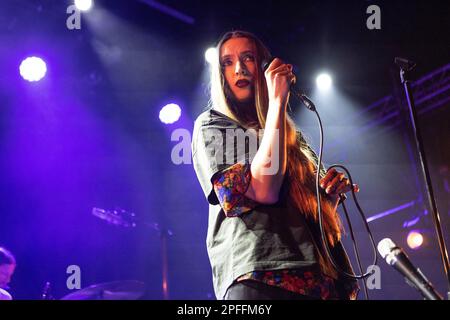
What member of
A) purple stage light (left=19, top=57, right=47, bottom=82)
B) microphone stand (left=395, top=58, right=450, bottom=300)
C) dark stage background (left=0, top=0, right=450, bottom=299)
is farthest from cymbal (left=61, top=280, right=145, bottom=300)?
microphone stand (left=395, top=58, right=450, bottom=300)

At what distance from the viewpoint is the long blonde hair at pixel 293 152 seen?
1.58 m

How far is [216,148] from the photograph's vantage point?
A: 5.04ft

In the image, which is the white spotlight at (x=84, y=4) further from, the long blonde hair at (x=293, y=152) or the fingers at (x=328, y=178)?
the fingers at (x=328, y=178)

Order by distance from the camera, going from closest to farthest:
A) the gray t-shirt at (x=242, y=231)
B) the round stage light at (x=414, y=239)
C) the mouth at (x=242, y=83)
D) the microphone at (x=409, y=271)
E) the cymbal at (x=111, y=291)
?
the microphone at (x=409, y=271), the gray t-shirt at (x=242, y=231), the mouth at (x=242, y=83), the cymbal at (x=111, y=291), the round stage light at (x=414, y=239)

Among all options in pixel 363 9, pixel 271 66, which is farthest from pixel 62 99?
pixel 271 66

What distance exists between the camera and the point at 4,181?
4.59 meters

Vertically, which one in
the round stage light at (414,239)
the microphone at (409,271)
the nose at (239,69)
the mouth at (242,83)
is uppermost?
the round stage light at (414,239)

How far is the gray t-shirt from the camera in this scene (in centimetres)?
142

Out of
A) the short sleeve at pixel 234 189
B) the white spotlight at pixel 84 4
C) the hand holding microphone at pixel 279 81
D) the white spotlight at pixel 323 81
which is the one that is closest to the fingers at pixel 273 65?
the hand holding microphone at pixel 279 81

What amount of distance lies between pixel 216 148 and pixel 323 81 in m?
3.16

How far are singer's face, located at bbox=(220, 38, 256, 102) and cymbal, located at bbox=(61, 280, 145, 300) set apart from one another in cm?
197

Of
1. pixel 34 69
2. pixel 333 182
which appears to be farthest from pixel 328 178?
pixel 34 69

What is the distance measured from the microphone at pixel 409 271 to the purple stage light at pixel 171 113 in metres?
3.29

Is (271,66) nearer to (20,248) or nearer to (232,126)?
(232,126)
